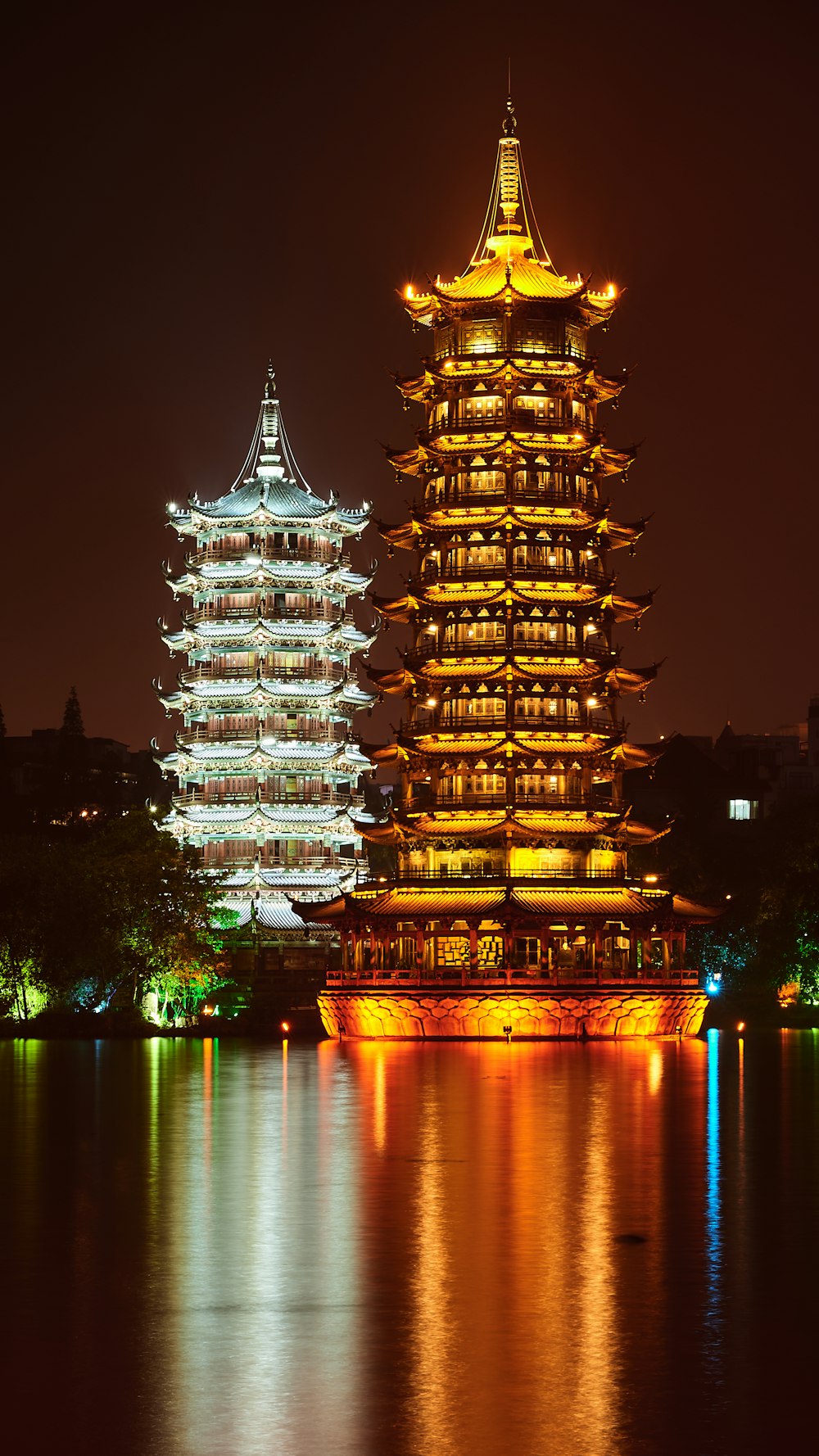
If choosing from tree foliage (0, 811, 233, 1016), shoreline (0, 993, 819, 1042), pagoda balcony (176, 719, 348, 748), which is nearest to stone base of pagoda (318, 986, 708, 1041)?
shoreline (0, 993, 819, 1042)

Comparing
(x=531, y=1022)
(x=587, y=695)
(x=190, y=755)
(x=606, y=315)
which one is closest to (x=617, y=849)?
(x=587, y=695)

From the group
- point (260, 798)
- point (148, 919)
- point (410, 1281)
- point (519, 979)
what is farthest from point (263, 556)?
point (410, 1281)

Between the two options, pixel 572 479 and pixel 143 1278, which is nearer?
pixel 143 1278

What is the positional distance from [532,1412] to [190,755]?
106m

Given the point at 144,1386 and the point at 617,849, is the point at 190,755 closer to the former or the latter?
the point at 617,849

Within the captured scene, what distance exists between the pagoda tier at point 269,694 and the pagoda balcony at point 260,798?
0.08 m

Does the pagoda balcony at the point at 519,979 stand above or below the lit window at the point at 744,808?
below

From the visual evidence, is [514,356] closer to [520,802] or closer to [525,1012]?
[520,802]

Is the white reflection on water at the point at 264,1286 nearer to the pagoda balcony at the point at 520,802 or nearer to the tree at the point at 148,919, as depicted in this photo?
the tree at the point at 148,919

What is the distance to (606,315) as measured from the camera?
98500 millimetres

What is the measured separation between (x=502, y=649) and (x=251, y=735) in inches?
1299

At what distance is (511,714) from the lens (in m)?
90.4

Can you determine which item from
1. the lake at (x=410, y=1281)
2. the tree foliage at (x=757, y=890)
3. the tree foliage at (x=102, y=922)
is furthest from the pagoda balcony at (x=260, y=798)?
the lake at (x=410, y=1281)

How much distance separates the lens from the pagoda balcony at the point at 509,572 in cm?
9206
